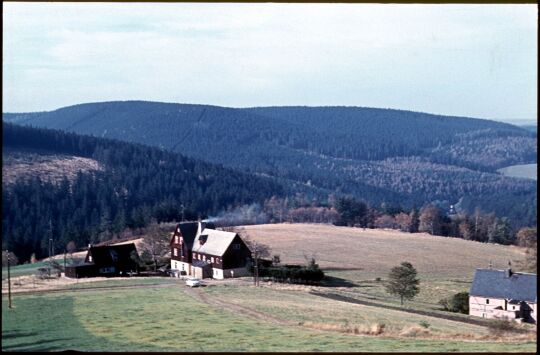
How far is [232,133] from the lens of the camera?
65375 millimetres

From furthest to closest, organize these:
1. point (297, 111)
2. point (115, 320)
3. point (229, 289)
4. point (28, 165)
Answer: point (297, 111) < point (28, 165) < point (229, 289) < point (115, 320)

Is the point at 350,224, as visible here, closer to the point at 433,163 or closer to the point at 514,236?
the point at 514,236

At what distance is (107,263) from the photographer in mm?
11977

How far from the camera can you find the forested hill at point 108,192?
1223 cm

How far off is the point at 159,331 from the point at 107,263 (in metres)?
5.96

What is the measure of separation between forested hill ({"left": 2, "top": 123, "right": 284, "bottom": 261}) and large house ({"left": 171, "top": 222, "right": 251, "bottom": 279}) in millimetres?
2729

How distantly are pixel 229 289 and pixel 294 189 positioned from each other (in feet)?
119

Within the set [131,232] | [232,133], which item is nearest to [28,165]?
[131,232]

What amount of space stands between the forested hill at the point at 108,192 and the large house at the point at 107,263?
2.86 feet

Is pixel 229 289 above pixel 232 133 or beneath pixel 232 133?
beneath

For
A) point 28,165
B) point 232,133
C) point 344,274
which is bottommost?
point 344,274

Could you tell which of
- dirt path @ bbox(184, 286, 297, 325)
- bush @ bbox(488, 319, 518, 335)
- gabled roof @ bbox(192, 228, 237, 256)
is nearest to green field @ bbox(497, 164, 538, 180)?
bush @ bbox(488, 319, 518, 335)

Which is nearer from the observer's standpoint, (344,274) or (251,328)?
(251,328)

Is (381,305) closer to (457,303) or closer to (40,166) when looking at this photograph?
(457,303)
